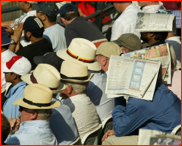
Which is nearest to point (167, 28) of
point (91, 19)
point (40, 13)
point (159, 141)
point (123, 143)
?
point (123, 143)

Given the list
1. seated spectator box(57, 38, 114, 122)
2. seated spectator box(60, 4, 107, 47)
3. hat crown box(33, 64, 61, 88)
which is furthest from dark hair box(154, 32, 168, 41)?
hat crown box(33, 64, 61, 88)

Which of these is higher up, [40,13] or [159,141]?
[40,13]

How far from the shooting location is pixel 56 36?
5.21m

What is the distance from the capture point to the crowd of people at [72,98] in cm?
254

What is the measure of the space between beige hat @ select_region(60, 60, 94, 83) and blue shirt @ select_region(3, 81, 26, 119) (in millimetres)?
651

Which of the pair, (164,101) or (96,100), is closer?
(164,101)

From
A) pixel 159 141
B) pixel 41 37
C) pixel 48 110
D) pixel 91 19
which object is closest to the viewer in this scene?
pixel 159 141

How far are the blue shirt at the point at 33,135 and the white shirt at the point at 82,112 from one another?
0.62m

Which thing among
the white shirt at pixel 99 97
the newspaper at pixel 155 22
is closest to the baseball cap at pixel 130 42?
the newspaper at pixel 155 22

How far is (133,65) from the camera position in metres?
2.82

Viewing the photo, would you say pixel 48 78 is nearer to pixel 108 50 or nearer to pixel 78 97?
pixel 78 97

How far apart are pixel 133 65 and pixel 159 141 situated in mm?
843

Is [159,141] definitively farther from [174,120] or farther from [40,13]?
[40,13]

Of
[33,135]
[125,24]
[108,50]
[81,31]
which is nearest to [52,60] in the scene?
[108,50]
